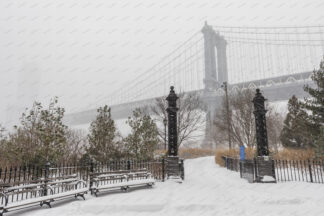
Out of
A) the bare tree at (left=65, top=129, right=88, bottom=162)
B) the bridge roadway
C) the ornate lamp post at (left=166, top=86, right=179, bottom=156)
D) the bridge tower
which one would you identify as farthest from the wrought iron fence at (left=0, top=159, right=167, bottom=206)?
the bridge roadway

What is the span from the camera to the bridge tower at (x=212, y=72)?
32.3m

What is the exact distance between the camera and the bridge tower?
32294 mm

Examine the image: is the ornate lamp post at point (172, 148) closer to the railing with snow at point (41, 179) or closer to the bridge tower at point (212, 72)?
the railing with snow at point (41, 179)

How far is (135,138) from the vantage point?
1230 cm

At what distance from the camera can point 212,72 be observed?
37562 mm

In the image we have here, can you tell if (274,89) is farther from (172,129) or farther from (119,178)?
(119,178)

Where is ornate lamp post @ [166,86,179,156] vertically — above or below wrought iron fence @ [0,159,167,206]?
above

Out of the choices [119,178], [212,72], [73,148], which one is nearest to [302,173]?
[119,178]

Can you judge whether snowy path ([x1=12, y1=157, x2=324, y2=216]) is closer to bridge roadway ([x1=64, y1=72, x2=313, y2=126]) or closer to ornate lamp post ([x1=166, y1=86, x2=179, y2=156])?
ornate lamp post ([x1=166, y1=86, x2=179, y2=156])

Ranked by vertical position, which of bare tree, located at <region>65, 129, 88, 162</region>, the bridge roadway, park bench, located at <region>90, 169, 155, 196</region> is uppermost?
the bridge roadway

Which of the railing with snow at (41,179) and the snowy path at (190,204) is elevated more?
the railing with snow at (41,179)

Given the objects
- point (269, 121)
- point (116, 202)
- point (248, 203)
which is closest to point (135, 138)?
point (116, 202)

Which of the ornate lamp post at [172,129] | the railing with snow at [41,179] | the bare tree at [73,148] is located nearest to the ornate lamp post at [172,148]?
the ornate lamp post at [172,129]

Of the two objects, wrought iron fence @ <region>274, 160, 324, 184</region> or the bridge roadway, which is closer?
wrought iron fence @ <region>274, 160, 324, 184</region>
